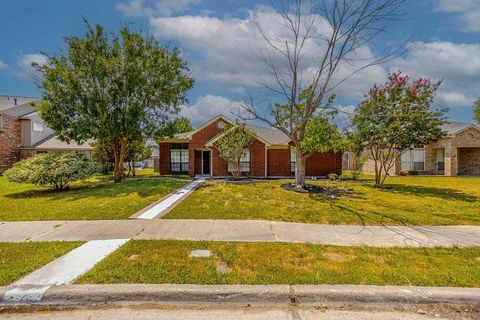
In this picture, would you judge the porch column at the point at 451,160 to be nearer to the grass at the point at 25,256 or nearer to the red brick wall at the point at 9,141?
the grass at the point at 25,256

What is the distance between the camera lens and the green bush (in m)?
12.5

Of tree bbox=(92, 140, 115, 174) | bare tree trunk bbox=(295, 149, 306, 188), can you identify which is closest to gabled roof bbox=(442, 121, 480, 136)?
bare tree trunk bbox=(295, 149, 306, 188)

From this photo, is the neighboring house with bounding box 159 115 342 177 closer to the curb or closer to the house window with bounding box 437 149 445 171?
the house window with bounding box 437 149 445 171

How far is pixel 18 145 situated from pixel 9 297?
3009 centimetres

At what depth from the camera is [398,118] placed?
1424cm

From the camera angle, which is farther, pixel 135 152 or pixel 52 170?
pixel 135 152

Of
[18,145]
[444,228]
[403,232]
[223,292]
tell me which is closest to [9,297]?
[223,292]

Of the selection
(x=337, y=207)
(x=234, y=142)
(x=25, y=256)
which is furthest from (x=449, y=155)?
(x=25, y=256)

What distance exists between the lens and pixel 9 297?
3627 mm

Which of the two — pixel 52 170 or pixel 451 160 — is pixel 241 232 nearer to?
pixel 52 170

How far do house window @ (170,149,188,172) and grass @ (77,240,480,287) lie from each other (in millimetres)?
18708

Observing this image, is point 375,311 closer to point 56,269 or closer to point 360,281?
point 360,281

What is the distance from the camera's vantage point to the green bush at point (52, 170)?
12469 mm

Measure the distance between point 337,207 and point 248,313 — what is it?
23.1 ft
